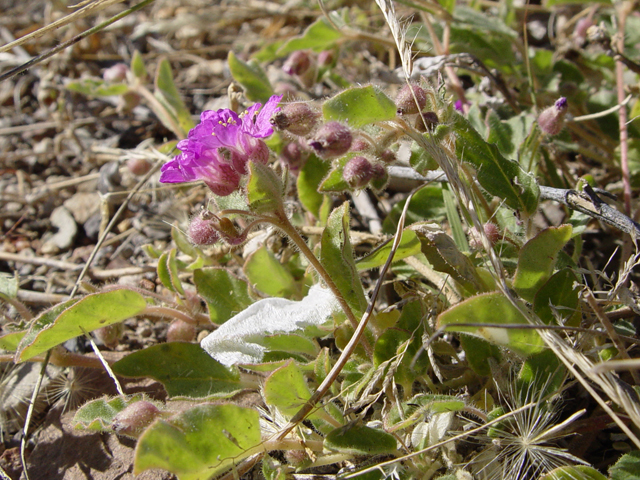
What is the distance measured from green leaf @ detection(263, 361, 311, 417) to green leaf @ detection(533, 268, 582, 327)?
825 millimetres

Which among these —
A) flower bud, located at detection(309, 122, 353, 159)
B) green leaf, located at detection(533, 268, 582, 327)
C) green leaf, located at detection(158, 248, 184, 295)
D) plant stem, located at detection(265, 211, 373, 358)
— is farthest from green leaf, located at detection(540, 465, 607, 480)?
green leaf, located at detection(158, 248, 184, 295)

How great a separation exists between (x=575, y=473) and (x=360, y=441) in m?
0.61

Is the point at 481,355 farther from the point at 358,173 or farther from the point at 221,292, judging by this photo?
the point at 221,292

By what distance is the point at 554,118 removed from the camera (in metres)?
2.06

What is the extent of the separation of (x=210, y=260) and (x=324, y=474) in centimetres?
114

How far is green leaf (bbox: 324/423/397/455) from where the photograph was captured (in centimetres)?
160

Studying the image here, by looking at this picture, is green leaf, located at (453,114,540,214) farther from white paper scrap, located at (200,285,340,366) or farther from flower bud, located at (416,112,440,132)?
white paper scrap, located at (200,285,340,366)

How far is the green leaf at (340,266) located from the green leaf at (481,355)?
39 centimetres

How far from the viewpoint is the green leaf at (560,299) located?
5.63ft

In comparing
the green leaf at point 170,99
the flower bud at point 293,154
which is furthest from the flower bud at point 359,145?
the green leaf at point 170,99

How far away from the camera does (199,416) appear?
150cm

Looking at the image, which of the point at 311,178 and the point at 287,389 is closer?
the point at 287,389

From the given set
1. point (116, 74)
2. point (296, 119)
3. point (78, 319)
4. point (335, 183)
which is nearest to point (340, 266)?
point (335, 183)

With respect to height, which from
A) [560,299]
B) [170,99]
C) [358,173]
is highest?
[170,99]
